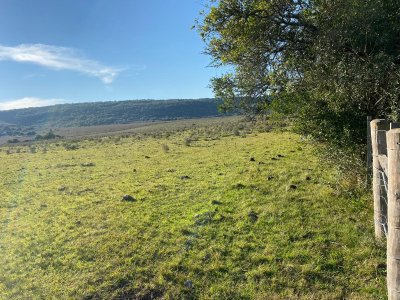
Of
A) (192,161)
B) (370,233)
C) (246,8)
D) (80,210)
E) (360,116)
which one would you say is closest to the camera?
(370,233)

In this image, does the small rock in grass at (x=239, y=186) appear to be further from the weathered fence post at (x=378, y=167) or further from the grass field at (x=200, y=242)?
the weathered fence post at (x=378, y=167)

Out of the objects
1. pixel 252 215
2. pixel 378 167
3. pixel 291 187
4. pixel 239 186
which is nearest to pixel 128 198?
pixel 239 186

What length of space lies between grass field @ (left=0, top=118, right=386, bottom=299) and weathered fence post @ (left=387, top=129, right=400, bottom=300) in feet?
4.90

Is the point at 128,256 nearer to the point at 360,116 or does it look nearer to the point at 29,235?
the point at 29,235

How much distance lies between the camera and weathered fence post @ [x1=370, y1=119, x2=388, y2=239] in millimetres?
7016

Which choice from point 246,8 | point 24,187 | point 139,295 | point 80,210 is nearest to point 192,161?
point 24,187

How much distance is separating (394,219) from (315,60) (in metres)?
6.86

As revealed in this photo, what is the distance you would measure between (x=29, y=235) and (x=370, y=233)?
8491 mm

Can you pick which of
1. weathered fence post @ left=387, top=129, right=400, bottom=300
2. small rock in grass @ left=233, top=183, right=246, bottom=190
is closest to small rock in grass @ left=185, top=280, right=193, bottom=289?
weathered fence post @ left=387, top=129, right=400, bottom=300

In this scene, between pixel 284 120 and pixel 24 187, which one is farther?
pixel 24 187

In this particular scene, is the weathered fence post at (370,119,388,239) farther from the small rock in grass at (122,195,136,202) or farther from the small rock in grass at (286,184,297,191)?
the small rock in grass at (122,195,136,202)

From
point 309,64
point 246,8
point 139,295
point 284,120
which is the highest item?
point 246,8

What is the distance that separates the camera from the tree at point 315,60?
30.2 ft

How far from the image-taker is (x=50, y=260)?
8.48 m
